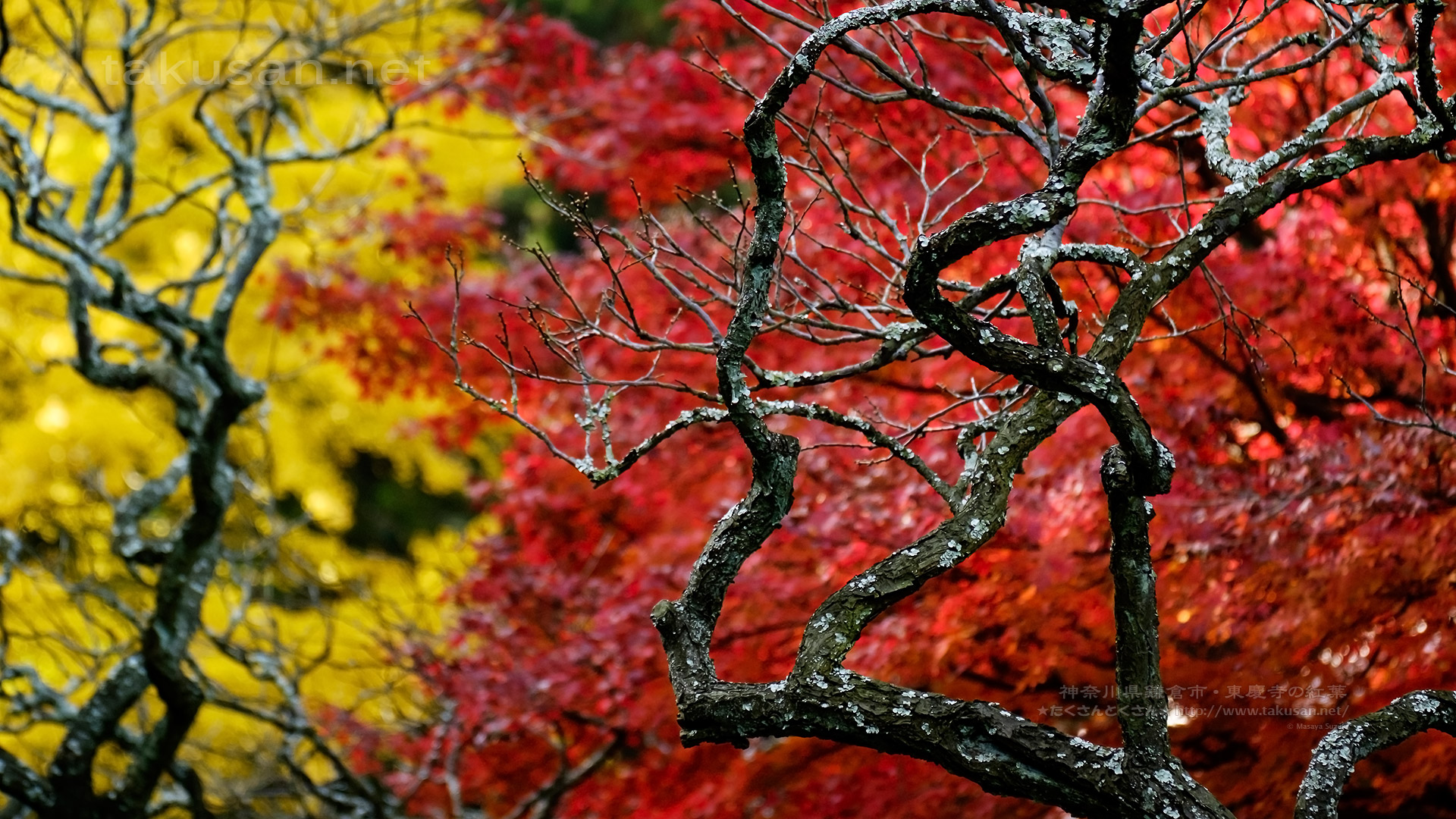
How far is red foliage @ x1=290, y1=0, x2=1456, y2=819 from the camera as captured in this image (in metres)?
4.59

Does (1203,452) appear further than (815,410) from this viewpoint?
Yes

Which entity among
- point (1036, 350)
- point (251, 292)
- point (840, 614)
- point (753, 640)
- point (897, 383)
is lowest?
point (840, 614)

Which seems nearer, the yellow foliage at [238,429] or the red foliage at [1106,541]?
the red foliage at [1106,541]

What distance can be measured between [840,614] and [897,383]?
292 centimetres

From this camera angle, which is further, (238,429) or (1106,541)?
(238,429)

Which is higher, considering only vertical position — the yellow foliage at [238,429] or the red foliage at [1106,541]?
the yellow foliage at [238,429]

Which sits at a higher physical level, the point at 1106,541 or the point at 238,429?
the point at 238,429

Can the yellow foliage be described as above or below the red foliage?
above

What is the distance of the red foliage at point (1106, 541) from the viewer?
4586mm

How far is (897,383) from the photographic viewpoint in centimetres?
581

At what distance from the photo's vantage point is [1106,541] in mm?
5102

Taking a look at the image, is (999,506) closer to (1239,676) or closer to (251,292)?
(1239,676)

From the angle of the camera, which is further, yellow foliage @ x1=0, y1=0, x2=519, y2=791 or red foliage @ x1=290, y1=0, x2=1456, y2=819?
yellow foliage @ x1=0, y1=0, x2=519, y2=791

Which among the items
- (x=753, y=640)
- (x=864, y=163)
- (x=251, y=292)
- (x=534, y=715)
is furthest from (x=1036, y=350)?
(x=251, y=292)
